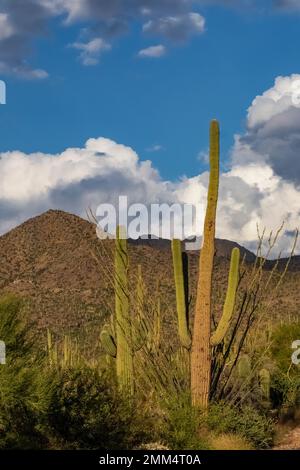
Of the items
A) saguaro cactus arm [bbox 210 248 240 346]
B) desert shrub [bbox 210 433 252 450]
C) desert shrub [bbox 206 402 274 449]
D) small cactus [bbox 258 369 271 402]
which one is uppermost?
saguaro cactus arm [bbox 210 248 240 346]

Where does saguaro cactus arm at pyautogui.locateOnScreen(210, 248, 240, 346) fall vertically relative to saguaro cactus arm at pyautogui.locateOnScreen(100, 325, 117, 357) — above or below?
above

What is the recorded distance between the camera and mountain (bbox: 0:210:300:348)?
4800 cm

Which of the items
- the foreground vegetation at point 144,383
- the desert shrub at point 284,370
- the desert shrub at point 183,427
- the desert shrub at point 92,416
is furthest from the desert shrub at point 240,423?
the desert shrub at point 284,370

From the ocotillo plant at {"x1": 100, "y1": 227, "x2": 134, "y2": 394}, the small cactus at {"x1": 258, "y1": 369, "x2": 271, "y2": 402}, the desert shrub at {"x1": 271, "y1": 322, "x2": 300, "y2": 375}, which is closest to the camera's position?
the ocotillo plant at {"x1": 100, "y1": 227, "x2": 134, "y2": 394}

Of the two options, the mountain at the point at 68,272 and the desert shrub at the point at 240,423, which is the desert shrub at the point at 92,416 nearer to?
the desert shrub at the point at 240,423

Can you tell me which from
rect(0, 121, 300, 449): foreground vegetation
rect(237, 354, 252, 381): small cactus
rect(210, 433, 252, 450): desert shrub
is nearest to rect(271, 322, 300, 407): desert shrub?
rect(237, 354, 252, 381): small cactus

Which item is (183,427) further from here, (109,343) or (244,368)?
(109,343)

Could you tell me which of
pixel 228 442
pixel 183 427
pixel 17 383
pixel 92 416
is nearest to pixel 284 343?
pixel 228 442

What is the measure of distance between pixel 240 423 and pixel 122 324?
12.7 ft

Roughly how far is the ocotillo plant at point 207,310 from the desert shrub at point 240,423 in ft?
1.39

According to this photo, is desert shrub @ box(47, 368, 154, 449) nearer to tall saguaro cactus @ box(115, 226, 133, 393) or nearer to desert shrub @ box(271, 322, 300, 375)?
tall saguaro cactus @ box(115, 226, 133, 393)

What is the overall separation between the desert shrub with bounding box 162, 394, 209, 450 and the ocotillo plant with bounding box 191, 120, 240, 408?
1.58ft

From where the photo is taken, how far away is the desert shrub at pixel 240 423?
16109 mm
